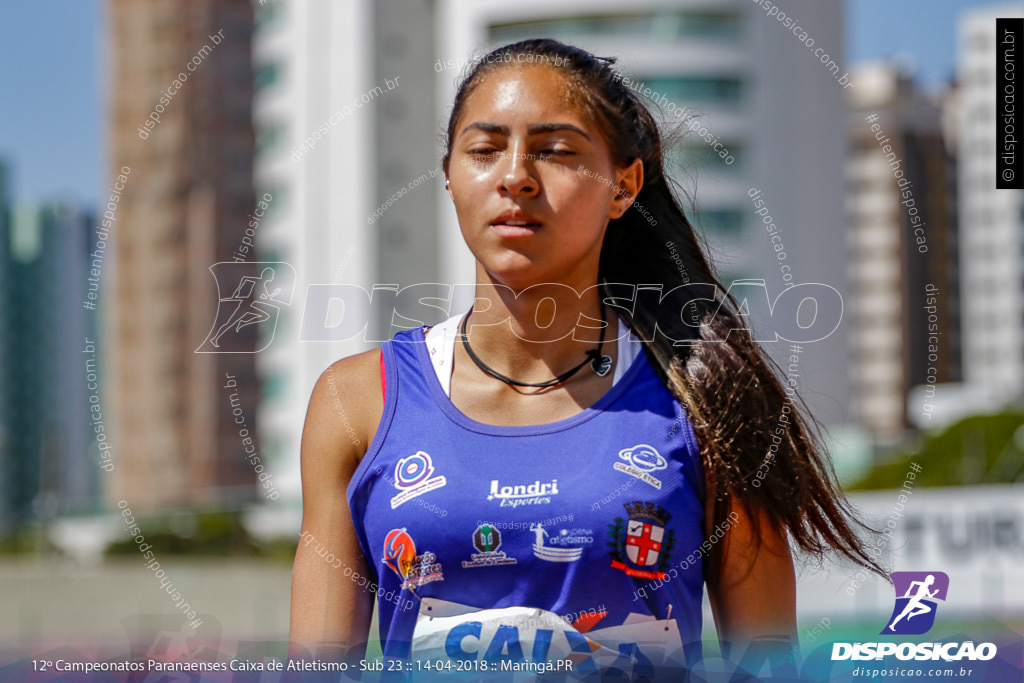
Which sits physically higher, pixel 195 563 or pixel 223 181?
pixel 223 181

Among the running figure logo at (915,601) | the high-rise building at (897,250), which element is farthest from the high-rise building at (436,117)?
the high-rise building at (897,250)

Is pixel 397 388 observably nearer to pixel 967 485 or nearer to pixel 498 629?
pixel 498 629

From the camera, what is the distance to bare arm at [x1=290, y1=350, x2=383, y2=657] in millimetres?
2045

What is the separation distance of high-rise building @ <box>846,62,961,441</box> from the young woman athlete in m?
71.3

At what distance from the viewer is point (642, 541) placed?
1934 millimetres

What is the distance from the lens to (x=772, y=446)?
212cm

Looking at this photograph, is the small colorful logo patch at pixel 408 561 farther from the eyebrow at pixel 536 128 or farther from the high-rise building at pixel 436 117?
the high-rise building at pixel 436 117

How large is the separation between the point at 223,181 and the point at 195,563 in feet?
124

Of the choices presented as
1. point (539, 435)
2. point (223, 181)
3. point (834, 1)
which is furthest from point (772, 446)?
point (223, 181)

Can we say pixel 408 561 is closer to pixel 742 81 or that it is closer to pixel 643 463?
pixel 643 463

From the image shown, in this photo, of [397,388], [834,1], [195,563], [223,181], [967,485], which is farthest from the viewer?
[223,181]

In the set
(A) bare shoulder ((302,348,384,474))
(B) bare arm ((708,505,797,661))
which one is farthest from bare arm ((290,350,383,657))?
(B) bare arm ((708,505,797,661))

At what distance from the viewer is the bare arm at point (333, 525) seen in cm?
204

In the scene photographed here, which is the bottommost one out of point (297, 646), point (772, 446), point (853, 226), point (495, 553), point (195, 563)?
point (195, 563)
